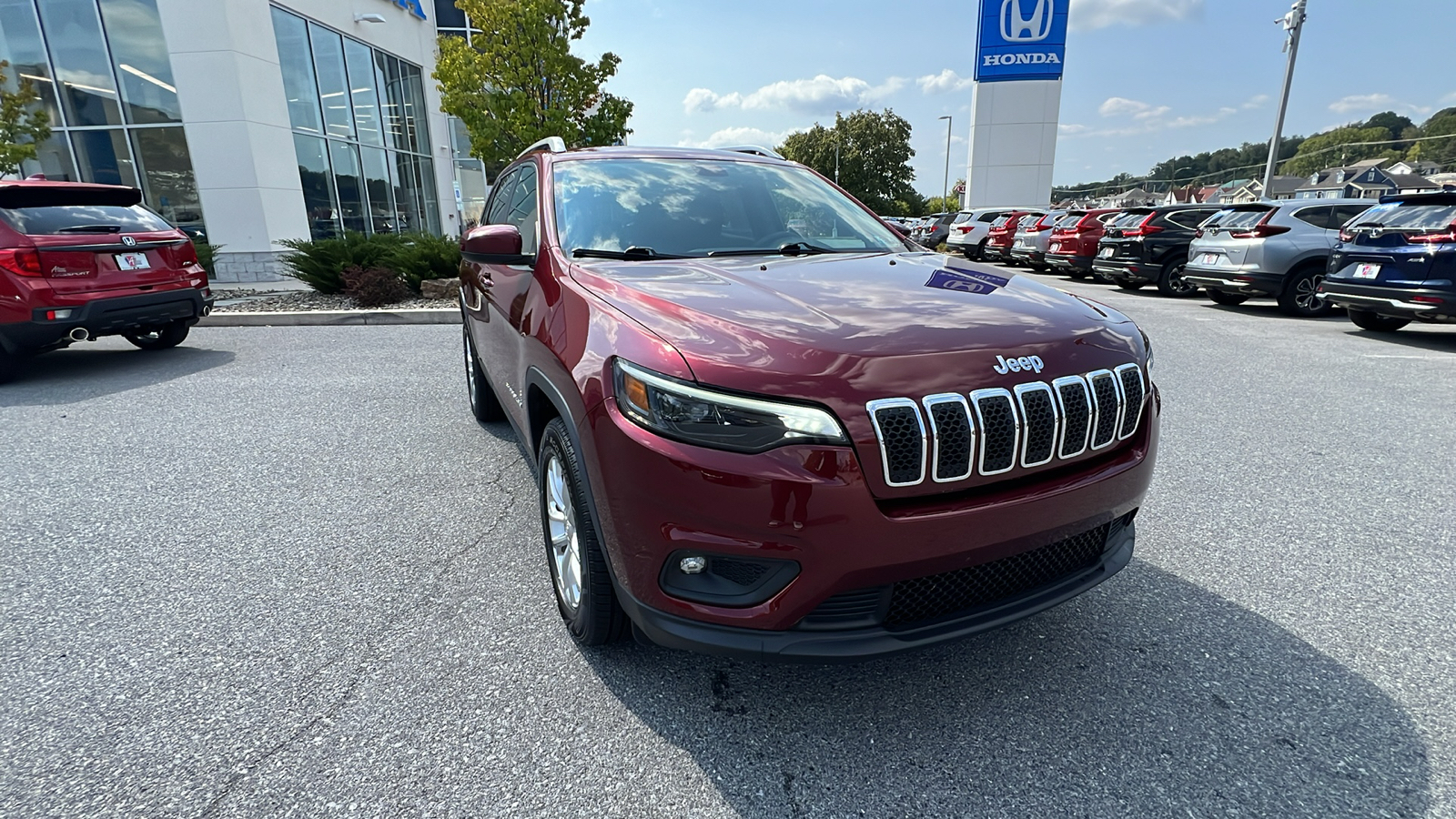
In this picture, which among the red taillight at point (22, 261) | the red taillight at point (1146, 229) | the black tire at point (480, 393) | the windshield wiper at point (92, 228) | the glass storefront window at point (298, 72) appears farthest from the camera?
the glass storefront window at point (298, 72)

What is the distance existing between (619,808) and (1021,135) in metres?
32.7

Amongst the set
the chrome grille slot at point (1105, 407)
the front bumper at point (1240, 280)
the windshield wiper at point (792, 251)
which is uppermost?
the windshield wiper at point (792, 251)

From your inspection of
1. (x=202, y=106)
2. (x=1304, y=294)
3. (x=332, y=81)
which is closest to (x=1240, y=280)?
(x=1304, y=294)

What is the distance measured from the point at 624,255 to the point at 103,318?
5995 mm

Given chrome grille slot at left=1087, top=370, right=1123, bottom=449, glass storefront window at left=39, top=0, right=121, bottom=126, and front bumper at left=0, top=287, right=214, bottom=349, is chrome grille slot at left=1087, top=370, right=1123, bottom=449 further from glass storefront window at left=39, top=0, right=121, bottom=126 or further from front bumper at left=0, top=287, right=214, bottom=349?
glass storefront window at left=39, top=0, right=121, bottom=126

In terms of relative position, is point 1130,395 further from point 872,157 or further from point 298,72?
point 872,157

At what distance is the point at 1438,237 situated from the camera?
7020 millimetres

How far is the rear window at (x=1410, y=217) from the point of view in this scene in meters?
7.07

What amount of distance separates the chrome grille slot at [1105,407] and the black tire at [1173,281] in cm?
1217

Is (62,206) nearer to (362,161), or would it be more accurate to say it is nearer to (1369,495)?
(1369,495)

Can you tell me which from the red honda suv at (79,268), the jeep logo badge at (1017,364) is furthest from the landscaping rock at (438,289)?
the jeep logo badge at (1017,364)

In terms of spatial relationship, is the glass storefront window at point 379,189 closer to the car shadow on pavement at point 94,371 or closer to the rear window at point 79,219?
the car shadow on pavement at point 94,371

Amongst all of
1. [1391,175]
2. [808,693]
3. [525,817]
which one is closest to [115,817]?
[525,817]

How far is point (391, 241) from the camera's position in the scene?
11211 millimetres
